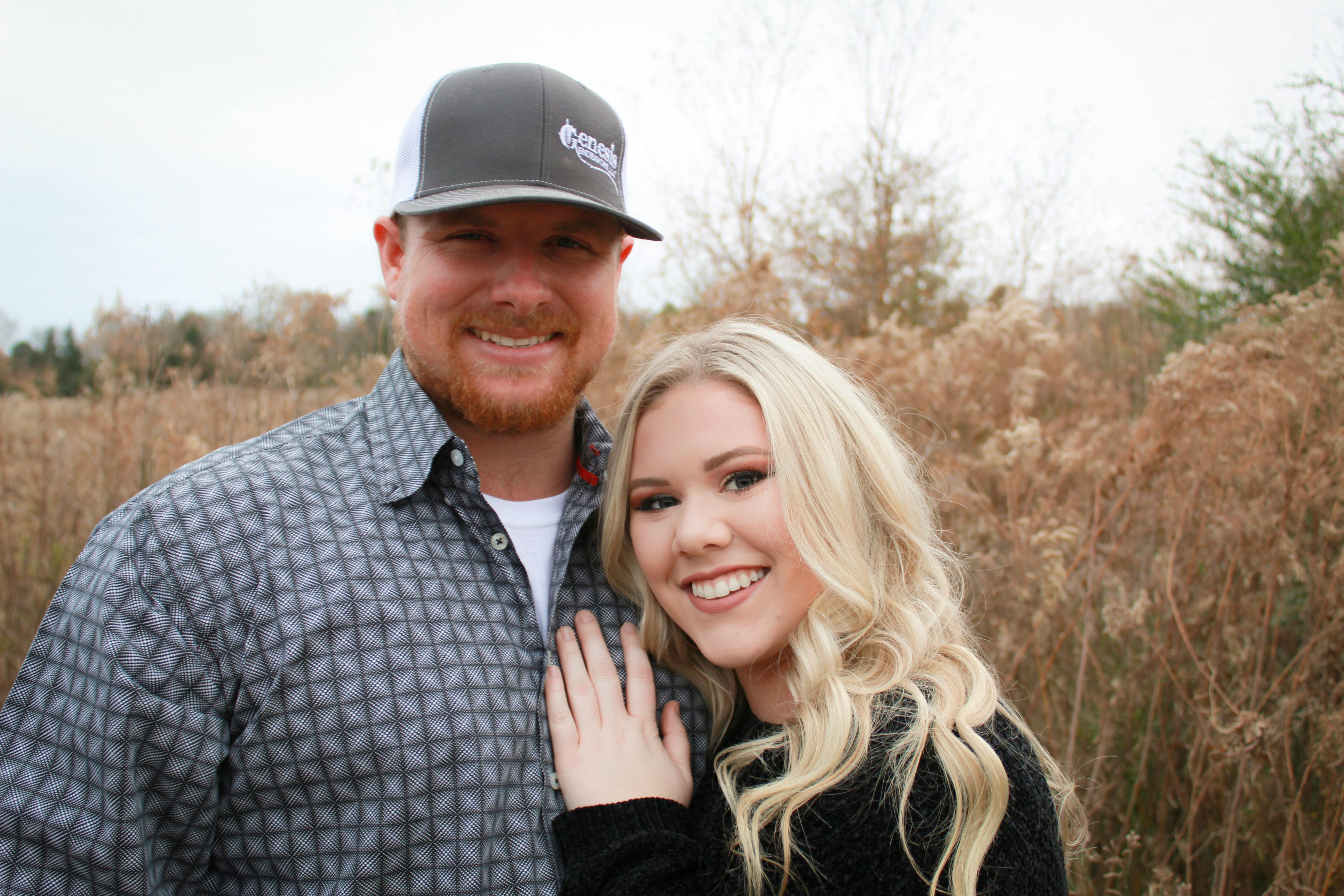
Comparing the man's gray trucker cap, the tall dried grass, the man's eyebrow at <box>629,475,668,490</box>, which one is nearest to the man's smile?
the man's gray trucker cap

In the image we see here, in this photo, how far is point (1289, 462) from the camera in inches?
110

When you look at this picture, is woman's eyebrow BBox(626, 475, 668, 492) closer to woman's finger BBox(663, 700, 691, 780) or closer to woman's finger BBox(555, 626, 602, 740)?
woman's finger BBox(555, 626, 602, 740)

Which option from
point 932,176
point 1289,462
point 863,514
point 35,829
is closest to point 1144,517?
point 1289,462

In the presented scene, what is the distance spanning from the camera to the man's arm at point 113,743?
4.49 feet

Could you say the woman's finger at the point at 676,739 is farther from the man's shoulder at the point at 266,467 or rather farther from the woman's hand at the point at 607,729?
the man's shoulder at the point at 266,467

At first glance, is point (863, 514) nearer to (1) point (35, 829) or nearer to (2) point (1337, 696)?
(1) point (35, 829)

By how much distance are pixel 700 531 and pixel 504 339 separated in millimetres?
667

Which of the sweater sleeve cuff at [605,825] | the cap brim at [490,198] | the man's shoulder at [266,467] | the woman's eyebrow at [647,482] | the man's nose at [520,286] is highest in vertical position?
the cap brim at [490,198]

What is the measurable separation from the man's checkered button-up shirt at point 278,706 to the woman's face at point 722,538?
385 millimetres

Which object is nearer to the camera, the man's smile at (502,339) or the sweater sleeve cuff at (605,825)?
the sweater sleeve cuff at (605,825)

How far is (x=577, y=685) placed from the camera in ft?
5.85

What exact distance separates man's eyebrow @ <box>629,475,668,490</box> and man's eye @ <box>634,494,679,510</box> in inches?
1.6

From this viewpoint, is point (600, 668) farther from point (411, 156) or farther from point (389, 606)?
point (411, 156)

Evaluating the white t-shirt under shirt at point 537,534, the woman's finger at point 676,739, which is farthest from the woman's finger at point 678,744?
the white t-shirt under shirt at point 537,534
